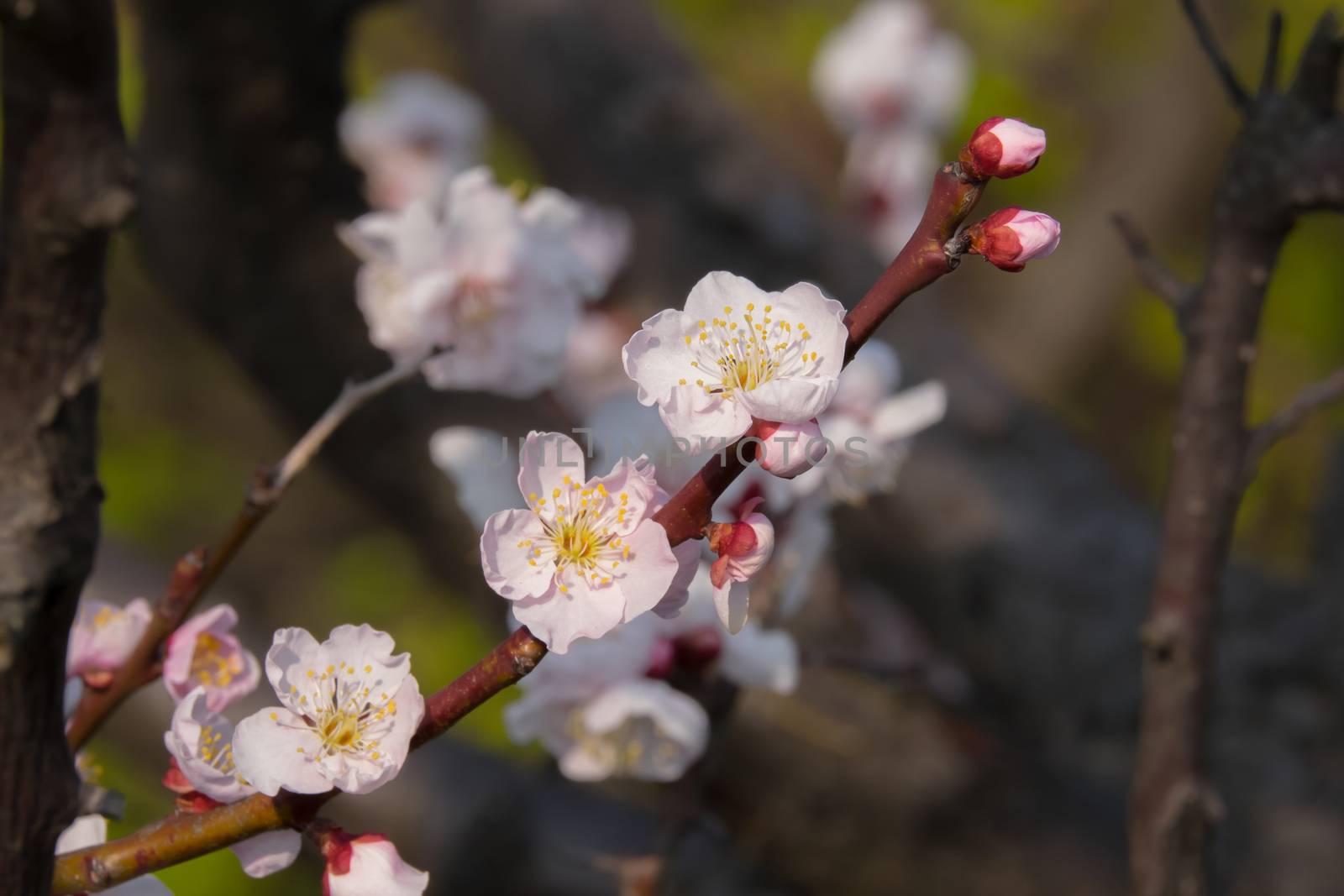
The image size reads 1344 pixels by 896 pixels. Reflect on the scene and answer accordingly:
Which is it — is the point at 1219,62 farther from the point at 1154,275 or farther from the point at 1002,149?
the point at 1002,149

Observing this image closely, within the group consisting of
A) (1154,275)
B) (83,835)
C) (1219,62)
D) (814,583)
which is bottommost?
(814,583)

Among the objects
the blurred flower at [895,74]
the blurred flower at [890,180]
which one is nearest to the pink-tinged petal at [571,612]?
the blurred flower at [890,180]

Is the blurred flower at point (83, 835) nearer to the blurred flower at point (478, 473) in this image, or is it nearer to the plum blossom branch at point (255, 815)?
the plum blossom branch at point (255, 815)

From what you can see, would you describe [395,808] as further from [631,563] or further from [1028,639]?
[631,563]

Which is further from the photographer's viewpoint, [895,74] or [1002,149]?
[895,74]

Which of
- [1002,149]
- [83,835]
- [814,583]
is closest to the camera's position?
[1002,149]

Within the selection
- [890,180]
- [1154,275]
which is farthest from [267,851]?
[890,180]

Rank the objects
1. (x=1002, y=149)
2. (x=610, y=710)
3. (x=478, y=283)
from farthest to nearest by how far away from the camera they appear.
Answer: (x=478, y=283) < (x=610, y=710) < (x=1002, y=149)

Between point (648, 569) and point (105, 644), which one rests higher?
point (648, 569)
